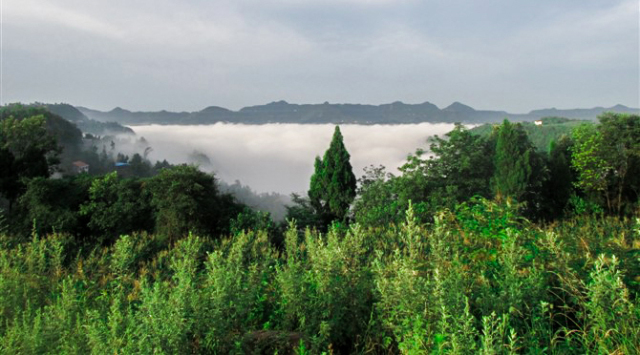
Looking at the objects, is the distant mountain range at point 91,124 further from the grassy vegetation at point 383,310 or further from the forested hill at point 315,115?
the grassy vegetation at point 383,310

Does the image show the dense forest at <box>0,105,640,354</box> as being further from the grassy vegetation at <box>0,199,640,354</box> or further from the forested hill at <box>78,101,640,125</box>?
the forested hill at <box>78,101,640,125</box>

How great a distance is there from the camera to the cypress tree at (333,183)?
2483 cm

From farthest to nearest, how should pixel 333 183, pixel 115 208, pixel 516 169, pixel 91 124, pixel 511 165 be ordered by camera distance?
pixel 91 124, pixel 333 183, pixel 511 165, pixel 516 169, pixel 115 208

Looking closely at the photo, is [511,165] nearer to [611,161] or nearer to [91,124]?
[611,161]

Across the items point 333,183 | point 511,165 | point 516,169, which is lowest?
point 333,183

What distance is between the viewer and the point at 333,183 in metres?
24.9

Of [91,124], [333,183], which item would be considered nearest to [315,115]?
[91,124]

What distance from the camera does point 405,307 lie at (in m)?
2.55


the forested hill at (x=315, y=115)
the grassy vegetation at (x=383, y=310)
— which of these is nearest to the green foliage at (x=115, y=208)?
the grassy vegetation at (x=383, y=310)

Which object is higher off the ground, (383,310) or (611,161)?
(383,310)

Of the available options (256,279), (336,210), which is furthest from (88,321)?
(336,210)

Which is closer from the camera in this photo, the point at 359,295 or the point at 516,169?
the point at 359,295

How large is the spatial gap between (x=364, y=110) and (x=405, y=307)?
143 m

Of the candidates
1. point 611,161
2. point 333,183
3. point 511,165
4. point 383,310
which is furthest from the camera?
point 333,183
